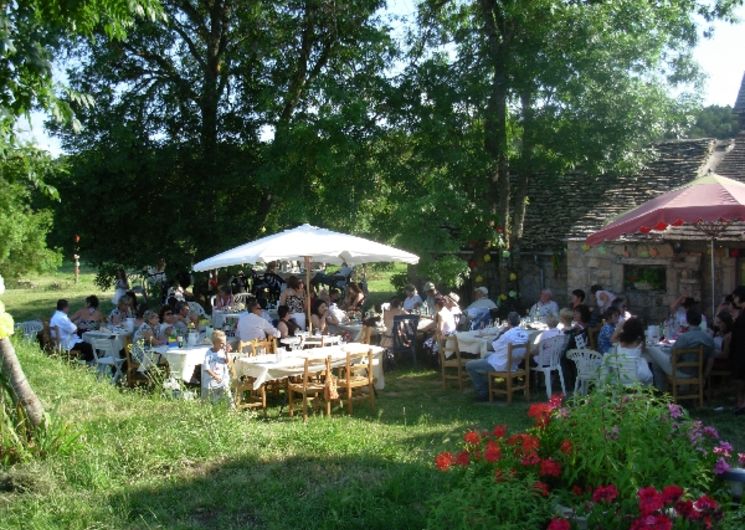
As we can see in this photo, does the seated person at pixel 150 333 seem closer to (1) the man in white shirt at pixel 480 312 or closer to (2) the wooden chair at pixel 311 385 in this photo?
(2) the wooden chair at pixel 311 385

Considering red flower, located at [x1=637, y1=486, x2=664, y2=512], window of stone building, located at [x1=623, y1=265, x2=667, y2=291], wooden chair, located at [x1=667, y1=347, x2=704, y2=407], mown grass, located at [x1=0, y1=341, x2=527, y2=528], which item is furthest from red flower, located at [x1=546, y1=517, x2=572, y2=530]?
window of stone building, located at [x1=623, y1=265, x2=667, y2=291]

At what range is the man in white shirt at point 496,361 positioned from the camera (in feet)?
33.9

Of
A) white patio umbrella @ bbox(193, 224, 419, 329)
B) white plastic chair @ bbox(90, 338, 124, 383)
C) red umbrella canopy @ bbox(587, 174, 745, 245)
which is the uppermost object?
red umbrella canopy @ bbox(587, 174, 745, 245)

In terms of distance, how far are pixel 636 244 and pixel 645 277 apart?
0.74 m

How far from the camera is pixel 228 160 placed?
65.5ft

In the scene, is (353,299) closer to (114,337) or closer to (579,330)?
(114,337)

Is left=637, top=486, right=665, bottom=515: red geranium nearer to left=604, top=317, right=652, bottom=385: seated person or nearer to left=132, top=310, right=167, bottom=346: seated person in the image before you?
left=604, top=317, right=652, bottom=385: seated person

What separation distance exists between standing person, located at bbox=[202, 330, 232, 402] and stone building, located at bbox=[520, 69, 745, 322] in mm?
8865

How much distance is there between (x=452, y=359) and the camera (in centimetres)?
1201

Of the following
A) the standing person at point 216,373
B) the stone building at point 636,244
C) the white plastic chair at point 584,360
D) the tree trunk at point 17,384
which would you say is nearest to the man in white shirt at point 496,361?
the white plastic chair at point 584,360

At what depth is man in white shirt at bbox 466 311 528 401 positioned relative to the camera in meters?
10.3

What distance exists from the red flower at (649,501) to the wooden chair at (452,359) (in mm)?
7449

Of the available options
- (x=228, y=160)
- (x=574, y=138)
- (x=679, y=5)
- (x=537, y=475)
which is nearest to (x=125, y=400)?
(x=537, y=475)

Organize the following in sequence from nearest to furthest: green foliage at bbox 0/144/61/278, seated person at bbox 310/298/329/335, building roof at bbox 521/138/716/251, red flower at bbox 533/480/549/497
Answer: red flower at bbox 533/480/549/497
seated person at bbox 310/298/329/335
building roof at bbox 521/138/716/251
green foliage at bbox 0/144/61/278
